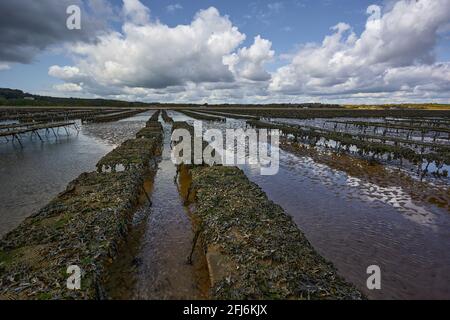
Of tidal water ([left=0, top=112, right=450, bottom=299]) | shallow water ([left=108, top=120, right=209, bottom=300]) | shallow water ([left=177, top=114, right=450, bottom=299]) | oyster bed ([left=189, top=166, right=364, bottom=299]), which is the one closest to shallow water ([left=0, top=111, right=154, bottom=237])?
tidal water ([left=0, top=112, right=450, bottom=299])

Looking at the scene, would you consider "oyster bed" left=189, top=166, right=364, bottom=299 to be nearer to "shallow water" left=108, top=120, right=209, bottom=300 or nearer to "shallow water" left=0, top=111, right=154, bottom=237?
"shallow water" left=108, top=120, right=209, bottom=300

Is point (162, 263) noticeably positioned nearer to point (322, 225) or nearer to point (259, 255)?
point (259, 255)

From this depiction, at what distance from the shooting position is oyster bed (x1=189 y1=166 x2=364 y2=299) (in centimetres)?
661

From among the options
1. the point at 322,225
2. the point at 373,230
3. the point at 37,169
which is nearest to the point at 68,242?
the point at 322,225

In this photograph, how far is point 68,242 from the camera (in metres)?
8.56

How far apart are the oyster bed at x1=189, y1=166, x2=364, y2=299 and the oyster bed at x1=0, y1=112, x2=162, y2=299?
3102 millimetres

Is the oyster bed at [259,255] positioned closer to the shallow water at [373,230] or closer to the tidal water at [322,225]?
the tidal water at [322,225]

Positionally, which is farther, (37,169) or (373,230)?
(37,169)

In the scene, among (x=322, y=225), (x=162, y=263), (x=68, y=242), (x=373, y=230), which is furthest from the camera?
(x=322, y=225)

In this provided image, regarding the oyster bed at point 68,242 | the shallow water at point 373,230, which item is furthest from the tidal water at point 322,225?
the oyster bed at point 68,242

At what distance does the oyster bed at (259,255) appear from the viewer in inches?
260

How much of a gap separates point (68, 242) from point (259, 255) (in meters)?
5.97

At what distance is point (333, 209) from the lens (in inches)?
542
